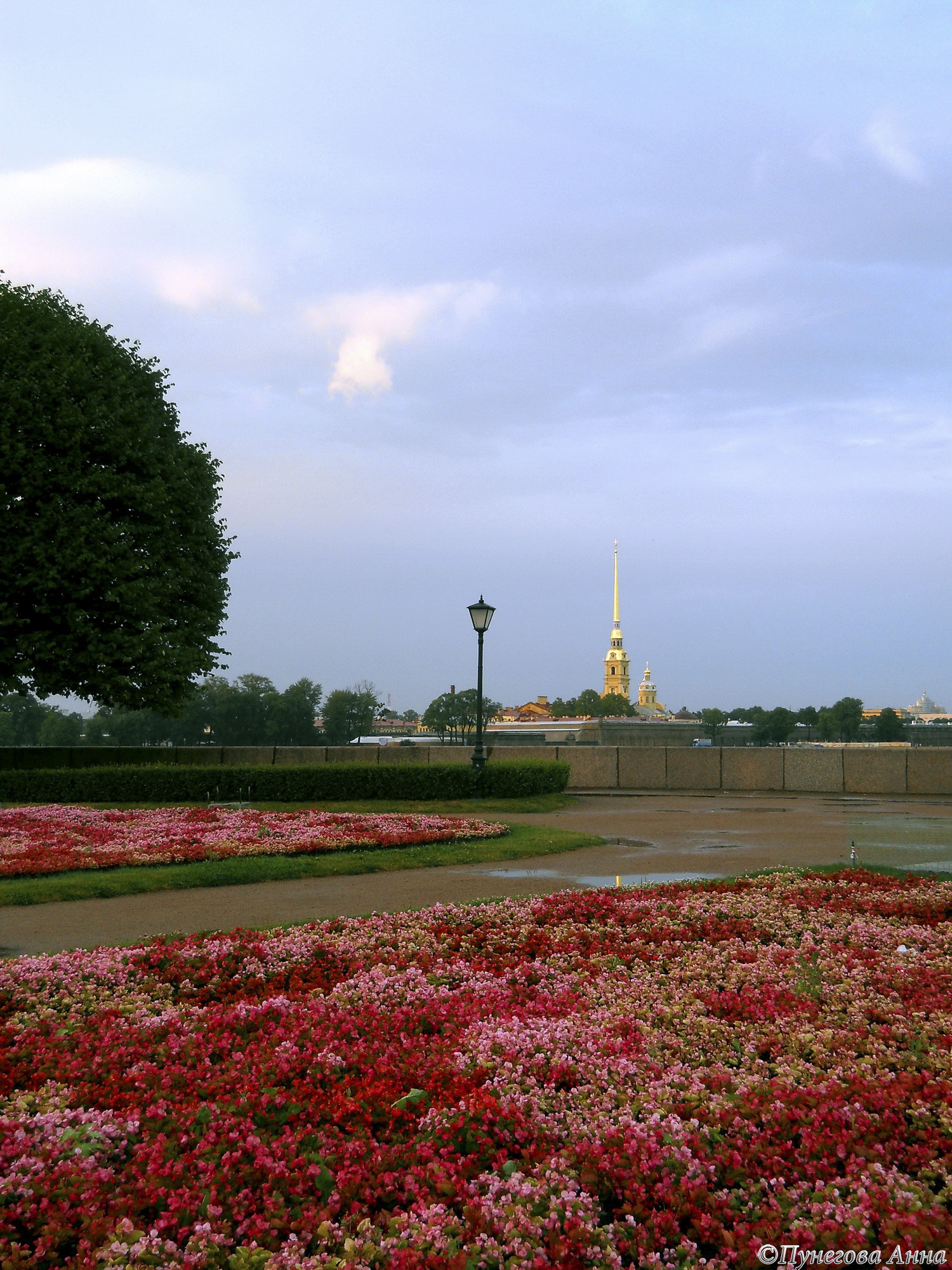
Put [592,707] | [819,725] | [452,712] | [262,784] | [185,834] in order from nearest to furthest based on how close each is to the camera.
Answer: [185,834]
[262,784]
[452,712]
[819,725]
[592,707]

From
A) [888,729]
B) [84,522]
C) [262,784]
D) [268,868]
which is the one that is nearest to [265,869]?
[268,868]

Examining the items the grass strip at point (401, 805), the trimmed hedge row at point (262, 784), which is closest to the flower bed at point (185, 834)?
the grass strip at point (401, 805)

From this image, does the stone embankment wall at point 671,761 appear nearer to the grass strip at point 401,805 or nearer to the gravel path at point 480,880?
the grass strip at point 401,805

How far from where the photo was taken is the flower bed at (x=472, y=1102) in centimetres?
328

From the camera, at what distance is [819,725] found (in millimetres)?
126750

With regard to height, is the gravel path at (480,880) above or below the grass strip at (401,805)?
above

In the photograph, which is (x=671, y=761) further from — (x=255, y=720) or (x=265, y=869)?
(x=255, y=720)

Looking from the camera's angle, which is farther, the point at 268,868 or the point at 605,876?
the point at 268,868

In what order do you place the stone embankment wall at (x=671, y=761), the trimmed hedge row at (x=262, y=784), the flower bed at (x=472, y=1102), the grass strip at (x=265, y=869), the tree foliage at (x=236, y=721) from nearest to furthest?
the flower bed at (x=472, y=1102), the grass strip at (x=265, y=869), the trimmed hedge row at (x=262, y=784), the stone embankment wall at (x=671, y=761), the tree foliage at (x=236, y=721)

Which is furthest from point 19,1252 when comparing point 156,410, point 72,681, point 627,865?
point 156,410

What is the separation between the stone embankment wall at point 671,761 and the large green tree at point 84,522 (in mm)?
2012

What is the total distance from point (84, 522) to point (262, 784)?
8.89 m

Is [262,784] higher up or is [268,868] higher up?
[262,784]

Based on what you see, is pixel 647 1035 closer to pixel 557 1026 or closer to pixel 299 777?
pixel 557 1026
